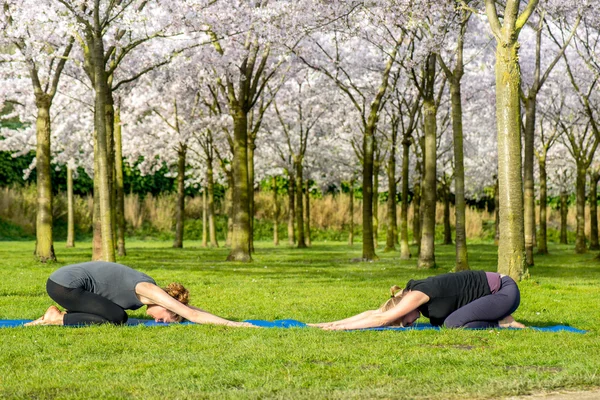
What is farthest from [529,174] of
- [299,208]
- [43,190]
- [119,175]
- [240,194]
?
[299,208]

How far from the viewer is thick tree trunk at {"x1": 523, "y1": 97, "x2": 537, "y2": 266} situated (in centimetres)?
2677

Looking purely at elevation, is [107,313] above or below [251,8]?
below

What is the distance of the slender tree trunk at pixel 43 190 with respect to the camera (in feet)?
82.6

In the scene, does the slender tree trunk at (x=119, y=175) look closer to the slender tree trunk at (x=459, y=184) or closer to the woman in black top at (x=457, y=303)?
the slender tree trunk at (x=459, y=184)

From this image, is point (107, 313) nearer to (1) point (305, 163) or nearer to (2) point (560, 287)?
(2) point (560, 287)

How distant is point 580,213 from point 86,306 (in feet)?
102

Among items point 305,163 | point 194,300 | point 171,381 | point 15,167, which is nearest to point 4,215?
point 15,167

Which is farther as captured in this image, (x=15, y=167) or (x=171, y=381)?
(x=15, y=167)

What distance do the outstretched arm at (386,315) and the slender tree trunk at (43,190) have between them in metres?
16.5

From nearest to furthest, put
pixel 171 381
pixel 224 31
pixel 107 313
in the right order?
pixel 171 381, pixel 107 313, pixel 224 31

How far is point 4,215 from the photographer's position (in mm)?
47250

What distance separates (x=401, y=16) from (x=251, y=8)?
482 centimetres

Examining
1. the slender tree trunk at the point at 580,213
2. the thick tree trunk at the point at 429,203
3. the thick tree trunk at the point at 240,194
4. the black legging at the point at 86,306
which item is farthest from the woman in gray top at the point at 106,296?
the slender tree trunk at the point at 580,213

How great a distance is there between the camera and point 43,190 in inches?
993
